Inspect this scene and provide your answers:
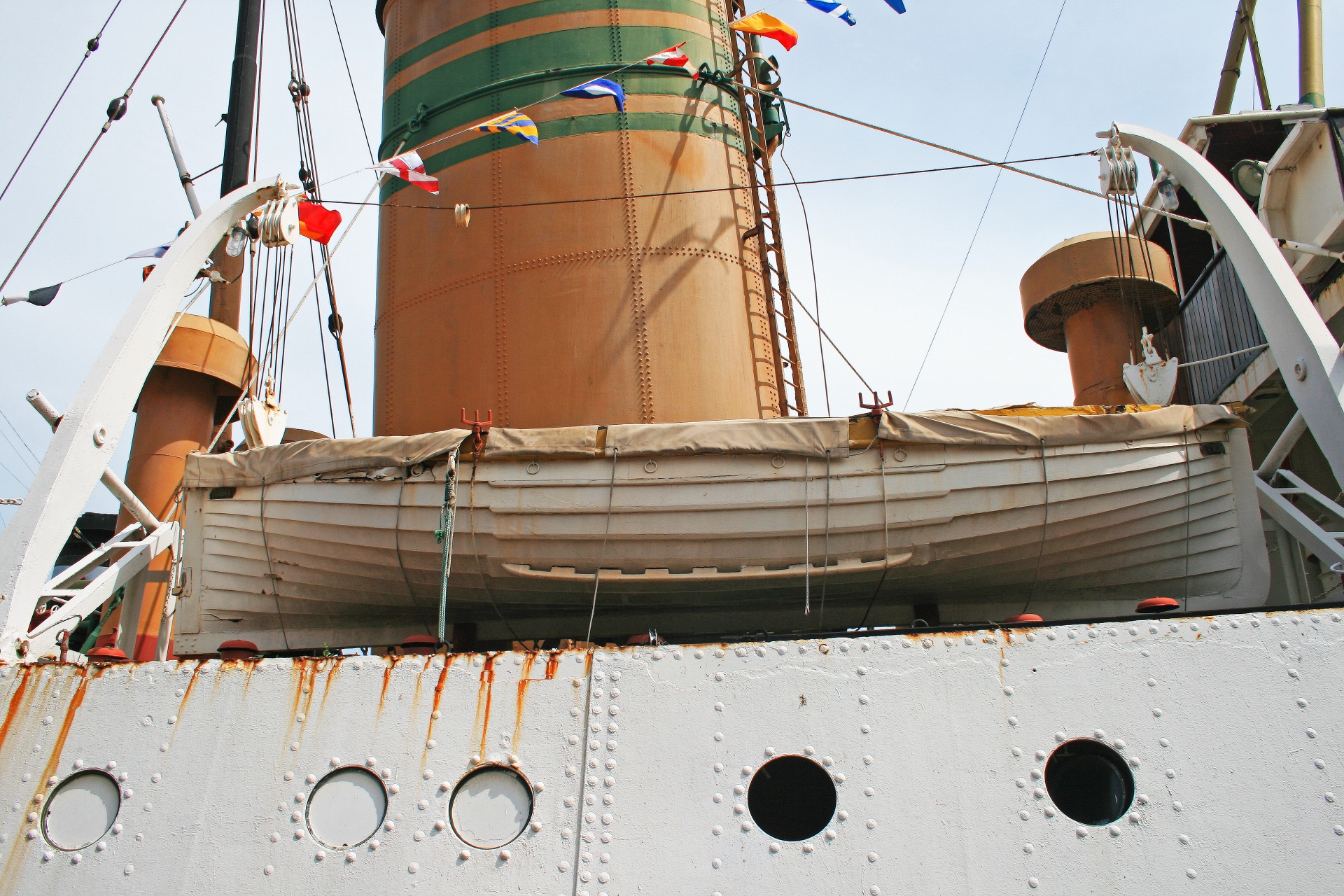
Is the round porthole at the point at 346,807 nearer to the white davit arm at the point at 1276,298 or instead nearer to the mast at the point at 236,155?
the white davit arm at the point at 1276,298

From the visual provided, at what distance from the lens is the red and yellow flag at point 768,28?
803cm

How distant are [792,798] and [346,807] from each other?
1.86 metres

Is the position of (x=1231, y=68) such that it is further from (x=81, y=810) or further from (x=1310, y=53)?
(x=81, y=810)

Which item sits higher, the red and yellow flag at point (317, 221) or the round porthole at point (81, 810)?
the red and yellow flag at point (317, 221)

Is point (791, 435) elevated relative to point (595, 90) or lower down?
lower down

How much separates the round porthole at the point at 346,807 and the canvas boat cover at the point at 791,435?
6.71 feet

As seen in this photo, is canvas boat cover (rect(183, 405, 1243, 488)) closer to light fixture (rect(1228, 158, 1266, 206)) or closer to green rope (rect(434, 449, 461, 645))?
green rope (rect(434, 449, 461, 645))

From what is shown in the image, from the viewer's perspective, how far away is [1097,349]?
12875 mm

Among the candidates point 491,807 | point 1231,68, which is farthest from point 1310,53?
point 491,807

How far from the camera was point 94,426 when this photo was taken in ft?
18.2

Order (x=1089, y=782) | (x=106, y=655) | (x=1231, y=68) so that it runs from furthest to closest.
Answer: (x=1231, y=68) < (x=106, y=655) < (x=1089, y=782)

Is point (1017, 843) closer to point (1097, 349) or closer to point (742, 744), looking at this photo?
point (742, 744)

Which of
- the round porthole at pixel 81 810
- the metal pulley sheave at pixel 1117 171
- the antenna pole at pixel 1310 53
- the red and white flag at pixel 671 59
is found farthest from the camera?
the antenna pole at pixel 1310 53

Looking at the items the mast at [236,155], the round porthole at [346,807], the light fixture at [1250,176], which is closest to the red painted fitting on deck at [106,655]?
the round porthole at [346,807]
